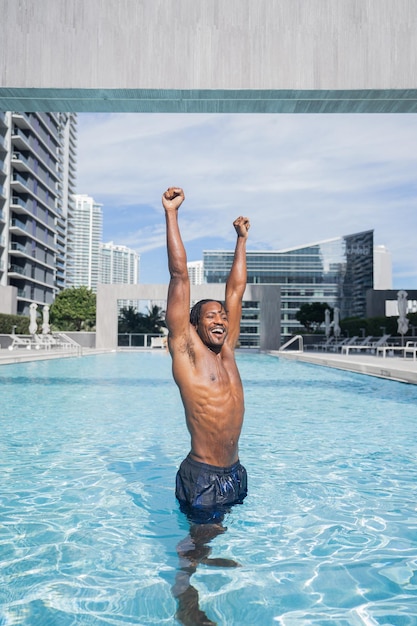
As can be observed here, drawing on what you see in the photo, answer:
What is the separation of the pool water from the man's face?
1.11 metres

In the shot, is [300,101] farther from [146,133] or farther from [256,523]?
[146,133]

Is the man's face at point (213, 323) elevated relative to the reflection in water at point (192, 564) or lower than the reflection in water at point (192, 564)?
elevated

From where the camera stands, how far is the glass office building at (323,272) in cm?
9488

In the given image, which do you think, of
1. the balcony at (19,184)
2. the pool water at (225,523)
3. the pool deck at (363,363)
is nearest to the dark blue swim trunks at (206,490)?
the pool water at (225,523)

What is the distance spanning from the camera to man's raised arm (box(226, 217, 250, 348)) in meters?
3.29

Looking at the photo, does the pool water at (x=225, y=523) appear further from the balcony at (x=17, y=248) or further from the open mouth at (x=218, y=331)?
the balcony at (x=17, y=248)

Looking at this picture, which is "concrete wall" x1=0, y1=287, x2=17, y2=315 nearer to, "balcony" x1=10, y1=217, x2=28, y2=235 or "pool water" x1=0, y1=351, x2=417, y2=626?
"balcony" x1=10, y1=217, x2=28, y2=235

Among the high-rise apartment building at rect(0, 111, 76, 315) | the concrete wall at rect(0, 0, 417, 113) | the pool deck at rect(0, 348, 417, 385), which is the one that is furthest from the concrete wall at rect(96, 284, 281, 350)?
the concrete wall at rect(0, 0, 417, 113)

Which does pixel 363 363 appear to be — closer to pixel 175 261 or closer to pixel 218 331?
pixel 218 331

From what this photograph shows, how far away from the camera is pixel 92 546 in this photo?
10.1 ft

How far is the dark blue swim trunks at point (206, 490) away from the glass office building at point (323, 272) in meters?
90.6

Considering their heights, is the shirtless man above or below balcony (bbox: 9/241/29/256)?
below

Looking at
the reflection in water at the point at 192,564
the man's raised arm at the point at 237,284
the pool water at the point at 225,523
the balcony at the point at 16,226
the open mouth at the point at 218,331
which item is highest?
the balcony at the point at 16,226

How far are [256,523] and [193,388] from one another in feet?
3.83
